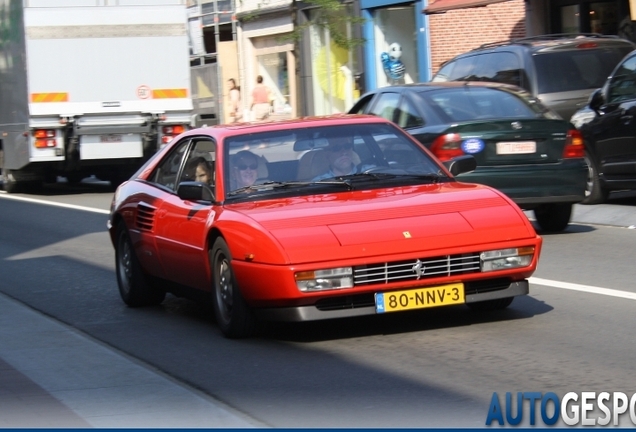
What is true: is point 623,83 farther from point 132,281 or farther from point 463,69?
point 132,281

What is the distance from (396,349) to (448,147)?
5470 mm

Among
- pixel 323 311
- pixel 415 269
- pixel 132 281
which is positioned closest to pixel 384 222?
pixel 415 269

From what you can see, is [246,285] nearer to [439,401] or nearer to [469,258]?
[469,258]

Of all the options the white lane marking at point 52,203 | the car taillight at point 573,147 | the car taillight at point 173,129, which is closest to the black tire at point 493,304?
the car taillight at point 573,147

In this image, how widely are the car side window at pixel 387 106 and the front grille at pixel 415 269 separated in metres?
6.50

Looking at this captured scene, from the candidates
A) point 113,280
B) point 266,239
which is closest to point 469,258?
point 266,239

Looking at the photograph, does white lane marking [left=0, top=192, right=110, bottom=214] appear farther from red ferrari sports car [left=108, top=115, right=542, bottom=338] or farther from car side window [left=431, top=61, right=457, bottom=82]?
red ferrari sports car [left=108, top=115, right=542, bottom=338]

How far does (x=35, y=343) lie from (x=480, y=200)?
119 inches

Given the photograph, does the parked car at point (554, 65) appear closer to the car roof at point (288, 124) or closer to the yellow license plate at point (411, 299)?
the car roof at point (288, 124)

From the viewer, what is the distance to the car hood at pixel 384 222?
777 cm

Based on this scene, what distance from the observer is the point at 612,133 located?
1584cm

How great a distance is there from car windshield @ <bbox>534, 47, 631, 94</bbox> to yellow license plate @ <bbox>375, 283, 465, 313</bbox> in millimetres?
10364

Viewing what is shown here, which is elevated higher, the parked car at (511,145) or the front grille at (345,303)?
the parked car at (511,145)

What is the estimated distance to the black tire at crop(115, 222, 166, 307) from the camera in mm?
10281
